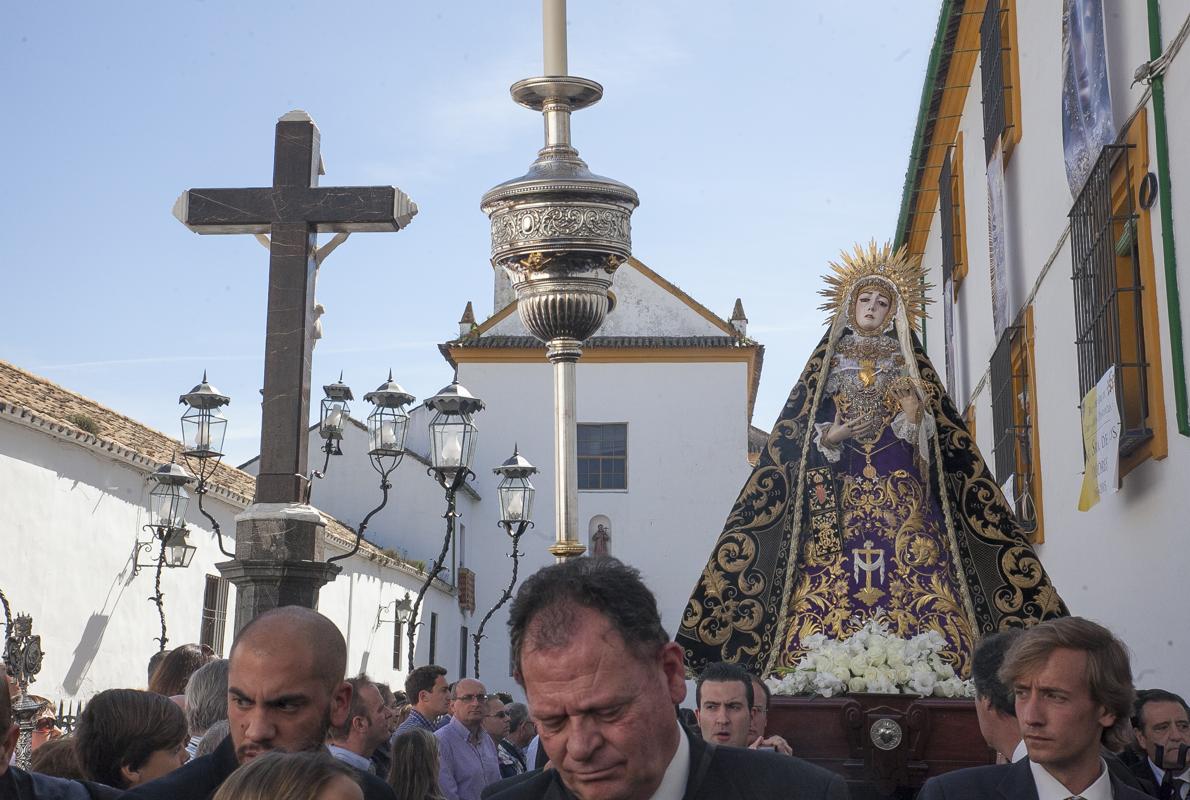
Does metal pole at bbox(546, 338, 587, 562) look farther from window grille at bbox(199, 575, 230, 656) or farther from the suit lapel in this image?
window grille at bbox(199, 575, 230, 656)

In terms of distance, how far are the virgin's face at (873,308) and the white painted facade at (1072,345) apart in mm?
1290

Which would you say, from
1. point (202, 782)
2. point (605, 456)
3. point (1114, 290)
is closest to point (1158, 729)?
point (202, 782)

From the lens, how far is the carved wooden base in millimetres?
6273

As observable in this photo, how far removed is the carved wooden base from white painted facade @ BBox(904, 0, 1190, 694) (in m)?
1.59

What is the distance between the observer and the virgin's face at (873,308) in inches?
302

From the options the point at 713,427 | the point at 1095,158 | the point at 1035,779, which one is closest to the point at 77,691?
the point at 1095,158

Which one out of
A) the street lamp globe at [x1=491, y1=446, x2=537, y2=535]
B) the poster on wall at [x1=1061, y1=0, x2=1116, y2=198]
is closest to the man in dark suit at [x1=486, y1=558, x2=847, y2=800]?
the poster on wall at [x1=1061, y1=0, x2=1116, y2=198]

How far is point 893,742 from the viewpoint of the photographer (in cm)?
626

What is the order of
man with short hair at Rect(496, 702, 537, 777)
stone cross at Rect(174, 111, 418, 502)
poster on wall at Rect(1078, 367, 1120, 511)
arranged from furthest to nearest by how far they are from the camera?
man with short hair at Rect(496, 702, 537, 777), poster on wall at Rect(1078, 367, 1120, 511), stone cross at Rect(174, 111, 418, 502)

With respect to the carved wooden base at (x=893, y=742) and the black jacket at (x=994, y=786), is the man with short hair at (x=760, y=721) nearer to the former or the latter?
the carved wooden base at (x=893, y=742)

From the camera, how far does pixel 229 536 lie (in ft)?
66.7

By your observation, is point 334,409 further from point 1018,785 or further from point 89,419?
point 1018,785

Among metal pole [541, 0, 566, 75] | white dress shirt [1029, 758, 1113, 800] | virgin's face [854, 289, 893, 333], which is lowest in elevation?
white dress shirt [1029, 758, 1113, 800]

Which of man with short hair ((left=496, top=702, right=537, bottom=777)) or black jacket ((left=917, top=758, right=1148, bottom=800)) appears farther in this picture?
man with short hair ((left=496, top=702, right=537, bottom=777))
